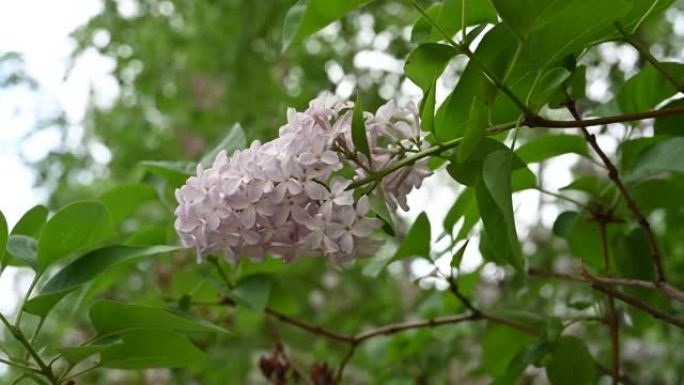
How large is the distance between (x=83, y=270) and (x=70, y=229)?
32mm

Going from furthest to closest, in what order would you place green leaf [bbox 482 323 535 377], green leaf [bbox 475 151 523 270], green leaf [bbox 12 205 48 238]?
green leaf [bbox 482 323 535 377] → green leaf [bbox 12 205 48 238] → green leaf [bbox 475 151 523 270]

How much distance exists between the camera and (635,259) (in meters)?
0.86

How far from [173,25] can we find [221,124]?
313 millimetres

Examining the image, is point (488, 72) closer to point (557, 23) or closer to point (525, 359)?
point (557, 23)

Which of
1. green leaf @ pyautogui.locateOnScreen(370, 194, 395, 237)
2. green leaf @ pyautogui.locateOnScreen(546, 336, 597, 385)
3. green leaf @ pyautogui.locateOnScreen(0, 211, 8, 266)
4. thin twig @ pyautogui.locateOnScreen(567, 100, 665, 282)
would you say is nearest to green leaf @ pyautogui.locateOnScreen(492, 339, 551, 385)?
green leaf @ pyautogui.locateOnScreen(546, 336, 597, 385)

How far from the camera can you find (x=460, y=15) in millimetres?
589

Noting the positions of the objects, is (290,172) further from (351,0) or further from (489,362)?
(489,362)

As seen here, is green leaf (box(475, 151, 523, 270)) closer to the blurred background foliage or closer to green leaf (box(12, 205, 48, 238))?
green leaf (box(12, 205, 48, 238))

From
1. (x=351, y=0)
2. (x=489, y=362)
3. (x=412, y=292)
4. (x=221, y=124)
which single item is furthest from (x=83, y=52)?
(x=351, y=0)

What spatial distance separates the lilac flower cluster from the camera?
0.57 metres

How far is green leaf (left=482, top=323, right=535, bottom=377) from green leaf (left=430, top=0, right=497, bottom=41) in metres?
0.43

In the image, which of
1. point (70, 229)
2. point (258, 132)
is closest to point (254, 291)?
point (70, 229)

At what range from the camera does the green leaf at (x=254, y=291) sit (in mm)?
833

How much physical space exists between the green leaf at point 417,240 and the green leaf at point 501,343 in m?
0.19
